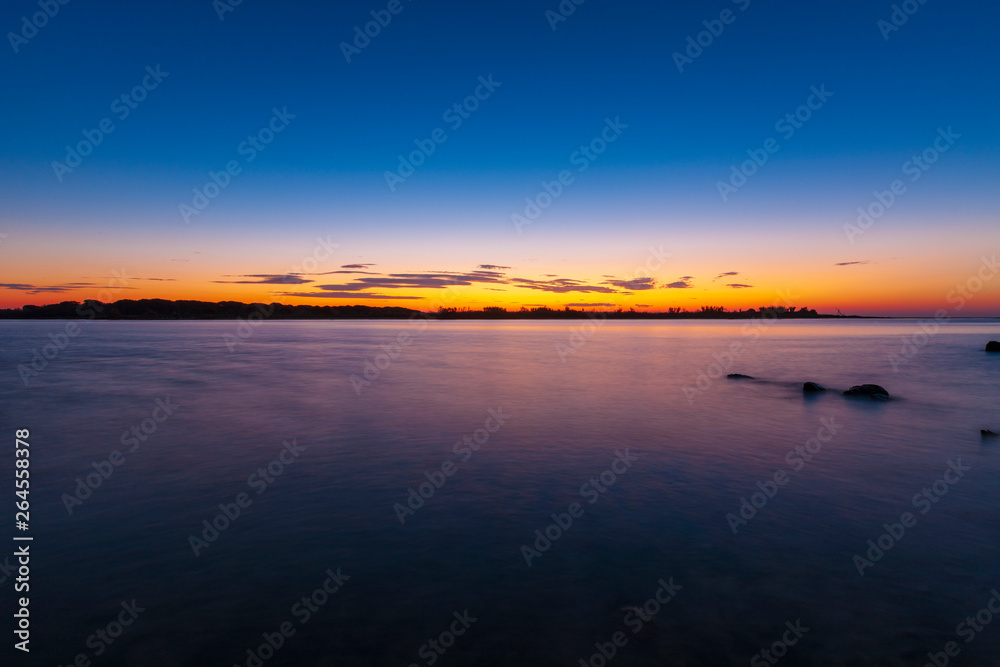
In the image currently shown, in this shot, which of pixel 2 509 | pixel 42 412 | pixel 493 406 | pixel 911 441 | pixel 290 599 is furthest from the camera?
pixel 493 406

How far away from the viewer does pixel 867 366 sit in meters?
39.1

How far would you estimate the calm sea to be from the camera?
5527 mm

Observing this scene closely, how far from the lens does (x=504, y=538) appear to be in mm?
8070

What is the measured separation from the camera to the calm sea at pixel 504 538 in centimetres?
553

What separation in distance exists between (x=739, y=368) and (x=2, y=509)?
38370 millimetres

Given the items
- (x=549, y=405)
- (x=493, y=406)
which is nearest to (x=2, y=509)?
(x=493, y=406)

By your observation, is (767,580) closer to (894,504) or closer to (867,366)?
(894,504)

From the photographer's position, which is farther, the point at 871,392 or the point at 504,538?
the point at 871,392

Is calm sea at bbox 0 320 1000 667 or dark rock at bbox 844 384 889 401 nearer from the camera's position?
calm sea at bbox 0 320 1000 667

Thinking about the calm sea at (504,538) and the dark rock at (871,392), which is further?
the dark rock at (871,392)

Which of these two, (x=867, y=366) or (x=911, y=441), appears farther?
(x=867, y=366)

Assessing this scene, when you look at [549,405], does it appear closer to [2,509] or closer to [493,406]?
[493,406]

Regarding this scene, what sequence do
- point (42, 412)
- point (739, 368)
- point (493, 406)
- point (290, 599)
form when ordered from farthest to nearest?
point (739, 368)
point (493, 406)
point (42, 412)
point (290, 599)

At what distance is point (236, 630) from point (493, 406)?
15.2 meters
